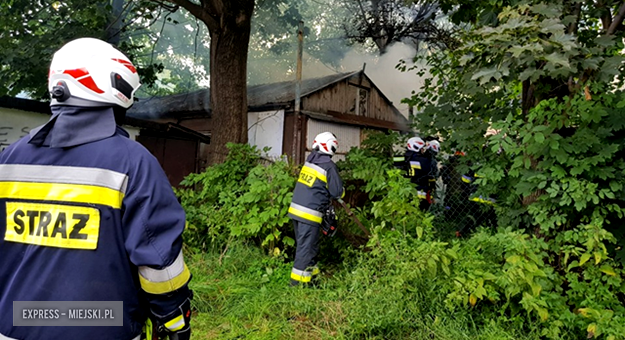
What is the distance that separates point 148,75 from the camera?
957 cm

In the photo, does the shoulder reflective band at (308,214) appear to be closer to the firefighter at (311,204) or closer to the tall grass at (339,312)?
the firefighter at (311,204)

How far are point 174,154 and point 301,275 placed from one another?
700cm

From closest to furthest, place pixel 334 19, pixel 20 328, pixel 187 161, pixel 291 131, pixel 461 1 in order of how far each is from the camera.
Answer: pixel 20 328 < pixel 461 1 < pixel 187 161 < pixel 291 131 < pixel 334 19

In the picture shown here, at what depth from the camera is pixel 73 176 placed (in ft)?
4.35

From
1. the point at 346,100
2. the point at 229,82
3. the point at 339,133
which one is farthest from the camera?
the point at 346,100

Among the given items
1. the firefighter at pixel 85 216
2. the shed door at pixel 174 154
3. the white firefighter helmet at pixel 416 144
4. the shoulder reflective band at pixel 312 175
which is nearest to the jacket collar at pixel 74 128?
the firefighter at pixel 85 216

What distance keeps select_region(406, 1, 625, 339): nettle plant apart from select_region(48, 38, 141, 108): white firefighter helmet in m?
2.20

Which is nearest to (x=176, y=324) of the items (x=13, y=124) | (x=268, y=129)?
(x=13, y=124)

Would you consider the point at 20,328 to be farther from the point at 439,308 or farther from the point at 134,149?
the point at 439,308

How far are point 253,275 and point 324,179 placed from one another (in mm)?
1365

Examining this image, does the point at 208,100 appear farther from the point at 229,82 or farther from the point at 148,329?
the point at 148,329

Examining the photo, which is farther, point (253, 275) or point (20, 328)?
point (253, 275)

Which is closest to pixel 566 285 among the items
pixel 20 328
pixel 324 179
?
pixel 324 179

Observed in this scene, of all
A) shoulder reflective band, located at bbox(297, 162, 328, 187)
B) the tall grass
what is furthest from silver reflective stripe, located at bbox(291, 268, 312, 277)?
shoulder reflective band, located at bbox(297, 162, 328, 187)
